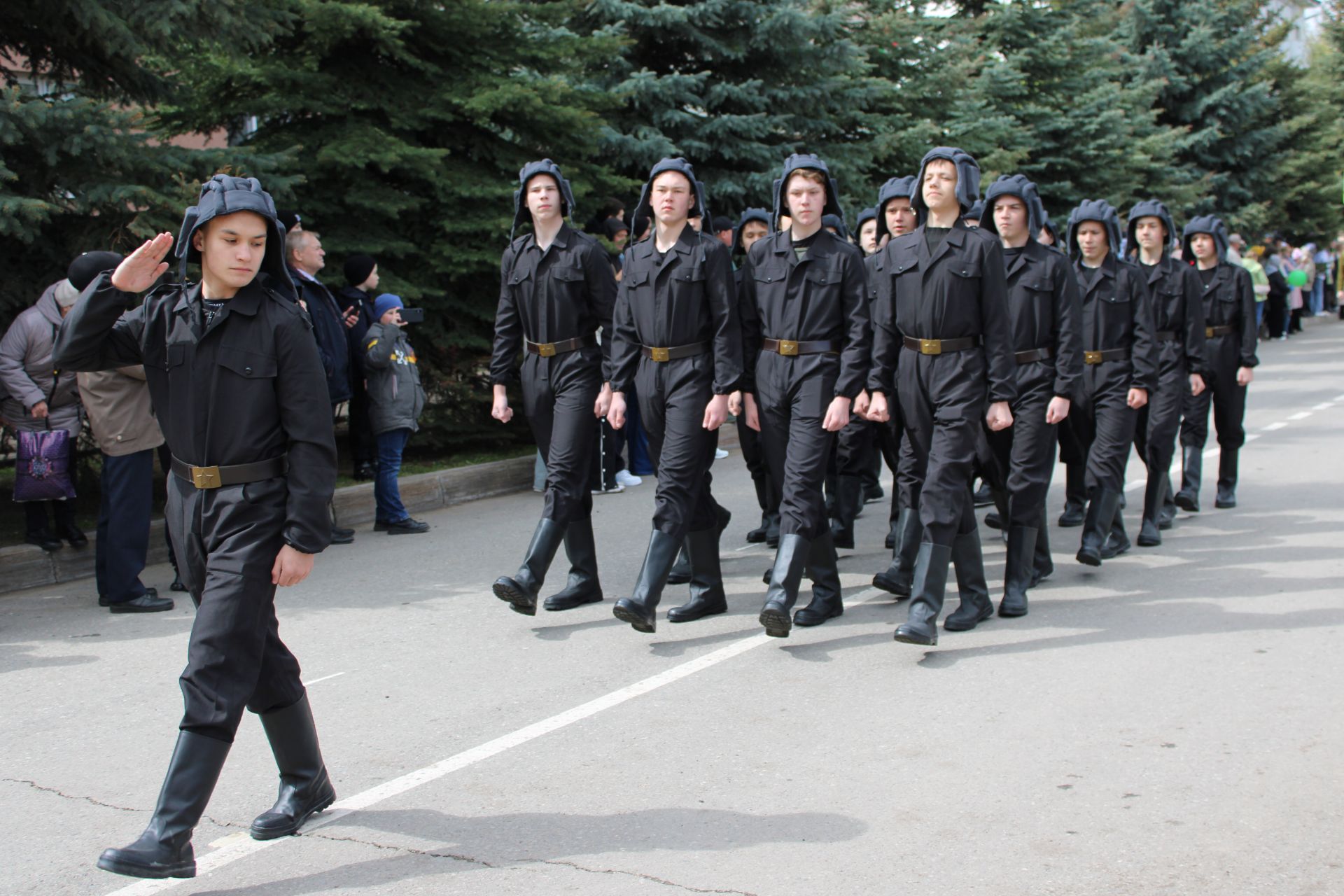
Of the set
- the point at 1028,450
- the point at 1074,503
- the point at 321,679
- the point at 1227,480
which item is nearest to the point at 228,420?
the point at 321,679

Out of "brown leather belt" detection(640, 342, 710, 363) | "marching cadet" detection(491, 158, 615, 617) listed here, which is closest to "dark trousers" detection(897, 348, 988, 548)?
"brown leather belt" detection(640, 342, 710, 363)

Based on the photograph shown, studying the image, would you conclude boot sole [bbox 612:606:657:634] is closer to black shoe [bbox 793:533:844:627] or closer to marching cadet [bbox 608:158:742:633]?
marching cadet [bbox 608:158:742:633]

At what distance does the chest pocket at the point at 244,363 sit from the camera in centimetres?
400

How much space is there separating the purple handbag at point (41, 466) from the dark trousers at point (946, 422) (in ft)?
15.2

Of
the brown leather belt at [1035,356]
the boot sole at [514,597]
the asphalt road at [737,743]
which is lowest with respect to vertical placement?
the asphalt road at [737,743]

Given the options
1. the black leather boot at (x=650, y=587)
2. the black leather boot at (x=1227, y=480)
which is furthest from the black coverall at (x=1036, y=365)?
the black leather boot at (x=1227, y=480)

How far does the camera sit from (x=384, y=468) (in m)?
9.71

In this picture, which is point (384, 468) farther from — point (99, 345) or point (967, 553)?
point (99, 345)

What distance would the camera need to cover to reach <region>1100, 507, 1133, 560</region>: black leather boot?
830 cm

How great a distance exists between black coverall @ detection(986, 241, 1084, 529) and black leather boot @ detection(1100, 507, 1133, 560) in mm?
1033

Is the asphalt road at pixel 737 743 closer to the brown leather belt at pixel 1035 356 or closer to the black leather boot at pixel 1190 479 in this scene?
the brown leather belt at pixel 1035 356

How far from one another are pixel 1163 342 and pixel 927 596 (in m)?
3.79

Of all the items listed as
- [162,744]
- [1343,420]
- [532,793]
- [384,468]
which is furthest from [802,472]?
[1343,420]

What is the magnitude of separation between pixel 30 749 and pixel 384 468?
4.64 meters
